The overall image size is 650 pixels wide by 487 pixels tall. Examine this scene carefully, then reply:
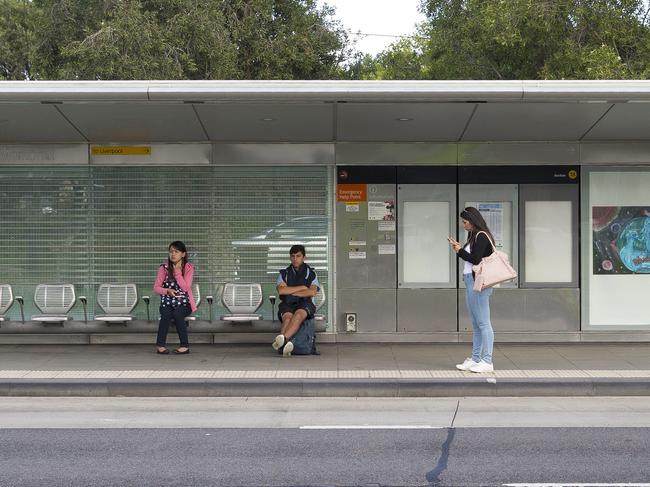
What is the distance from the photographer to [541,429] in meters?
6.57

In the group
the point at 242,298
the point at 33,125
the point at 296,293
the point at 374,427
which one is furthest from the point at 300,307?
the point at 33,125

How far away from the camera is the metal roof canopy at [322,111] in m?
8.66

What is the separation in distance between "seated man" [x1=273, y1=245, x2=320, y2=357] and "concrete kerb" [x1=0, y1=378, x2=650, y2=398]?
5.22 feet

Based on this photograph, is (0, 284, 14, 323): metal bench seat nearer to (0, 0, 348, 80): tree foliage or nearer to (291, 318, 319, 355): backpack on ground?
(291, 318, 319, 355): backpack on ground

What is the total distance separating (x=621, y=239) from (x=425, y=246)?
258 centimetres

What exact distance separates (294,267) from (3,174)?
416 cm

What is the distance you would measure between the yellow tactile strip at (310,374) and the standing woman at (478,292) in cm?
20

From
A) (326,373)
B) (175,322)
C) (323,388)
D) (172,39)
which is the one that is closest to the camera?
(323,388)

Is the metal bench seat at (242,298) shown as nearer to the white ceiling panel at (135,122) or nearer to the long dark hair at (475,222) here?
the white ceiling panel at (135,122)

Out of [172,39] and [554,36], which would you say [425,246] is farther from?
[172,39]

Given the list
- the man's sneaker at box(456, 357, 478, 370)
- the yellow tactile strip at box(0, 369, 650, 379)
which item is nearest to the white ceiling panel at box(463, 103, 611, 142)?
the man's sneaker at box(456, 357, 478, 370)

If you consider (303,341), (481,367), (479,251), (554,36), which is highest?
(554,36)

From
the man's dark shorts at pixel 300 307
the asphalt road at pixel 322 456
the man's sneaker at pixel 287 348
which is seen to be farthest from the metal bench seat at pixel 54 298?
the asphalt road at pixel 322 456

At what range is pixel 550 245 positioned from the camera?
1067 centimetres
